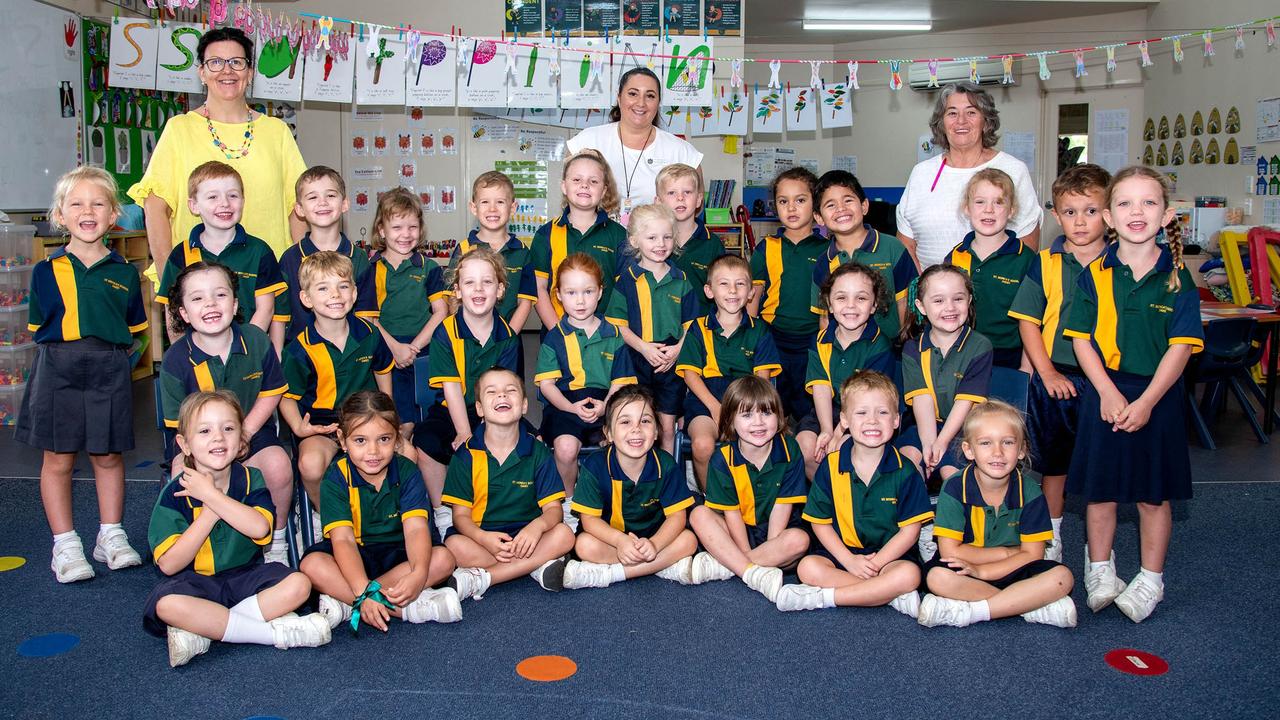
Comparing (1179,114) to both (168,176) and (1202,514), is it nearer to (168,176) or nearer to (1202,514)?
(1202,514)

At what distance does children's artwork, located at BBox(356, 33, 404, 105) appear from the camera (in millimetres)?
5602

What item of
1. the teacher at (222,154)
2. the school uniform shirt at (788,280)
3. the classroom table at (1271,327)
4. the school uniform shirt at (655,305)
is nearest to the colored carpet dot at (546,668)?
the school uniform shirt at (655,305)

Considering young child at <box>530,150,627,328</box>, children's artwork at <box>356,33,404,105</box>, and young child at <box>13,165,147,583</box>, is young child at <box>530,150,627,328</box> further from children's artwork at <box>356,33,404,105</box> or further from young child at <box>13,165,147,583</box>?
children's artwork at <box>356,33,404,105</box>

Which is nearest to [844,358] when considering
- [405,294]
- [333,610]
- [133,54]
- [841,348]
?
[841,348]

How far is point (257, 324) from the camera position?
118 inches

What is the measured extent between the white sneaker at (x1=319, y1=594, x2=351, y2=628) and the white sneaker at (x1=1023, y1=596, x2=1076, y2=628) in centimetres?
164

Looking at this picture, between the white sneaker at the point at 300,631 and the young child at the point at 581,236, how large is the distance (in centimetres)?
137

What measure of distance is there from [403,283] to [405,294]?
4 centimetres

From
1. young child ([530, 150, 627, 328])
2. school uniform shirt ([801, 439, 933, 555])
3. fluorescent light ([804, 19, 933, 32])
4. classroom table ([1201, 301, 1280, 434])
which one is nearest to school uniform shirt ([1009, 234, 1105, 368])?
school uniform shirt ([801, 439, 933, 555])

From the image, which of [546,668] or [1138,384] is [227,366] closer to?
[546,668]

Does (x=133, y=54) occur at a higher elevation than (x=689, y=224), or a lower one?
higher

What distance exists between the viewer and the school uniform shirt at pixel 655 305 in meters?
3.32

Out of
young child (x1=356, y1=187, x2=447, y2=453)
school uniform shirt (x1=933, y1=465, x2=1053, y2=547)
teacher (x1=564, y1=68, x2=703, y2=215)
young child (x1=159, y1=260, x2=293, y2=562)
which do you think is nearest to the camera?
school uniform shirt (x1=933, y1=465, x2=1053, y2=547)

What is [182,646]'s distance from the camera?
224 cm
